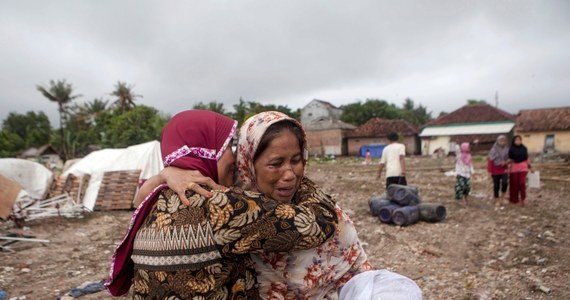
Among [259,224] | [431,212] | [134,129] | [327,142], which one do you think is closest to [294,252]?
[259,224]

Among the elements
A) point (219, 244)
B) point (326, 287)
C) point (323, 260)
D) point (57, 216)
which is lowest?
point (57, 216)

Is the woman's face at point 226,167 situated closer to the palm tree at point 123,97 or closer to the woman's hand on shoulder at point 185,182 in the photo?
the woman's hand on shoulder at point 185,182

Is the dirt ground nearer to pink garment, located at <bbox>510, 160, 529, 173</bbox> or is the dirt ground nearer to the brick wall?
pink garment, located at <bbox>510, 160, 529, 173</bbox>

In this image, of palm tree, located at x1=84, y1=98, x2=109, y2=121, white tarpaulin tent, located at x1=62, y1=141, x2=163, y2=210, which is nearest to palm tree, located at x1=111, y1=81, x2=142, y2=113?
palm tree, located at x1=84, y1=98, x2=109, y2=121

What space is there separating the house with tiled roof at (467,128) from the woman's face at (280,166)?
34861 mm

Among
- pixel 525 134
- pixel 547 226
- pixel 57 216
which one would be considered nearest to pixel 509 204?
pixel 547 226

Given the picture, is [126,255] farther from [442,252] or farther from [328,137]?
[328,137]

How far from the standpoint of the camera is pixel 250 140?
58.1 inches

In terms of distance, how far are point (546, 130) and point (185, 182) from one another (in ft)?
123

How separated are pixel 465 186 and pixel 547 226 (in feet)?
8.39

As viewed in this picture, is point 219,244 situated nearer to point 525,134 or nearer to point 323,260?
point 323,260

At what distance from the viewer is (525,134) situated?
31.7 m

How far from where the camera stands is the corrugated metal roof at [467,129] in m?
33.7

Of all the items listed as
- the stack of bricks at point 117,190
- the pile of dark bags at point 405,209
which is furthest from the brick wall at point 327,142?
the pile of dark bags at point 405,209
